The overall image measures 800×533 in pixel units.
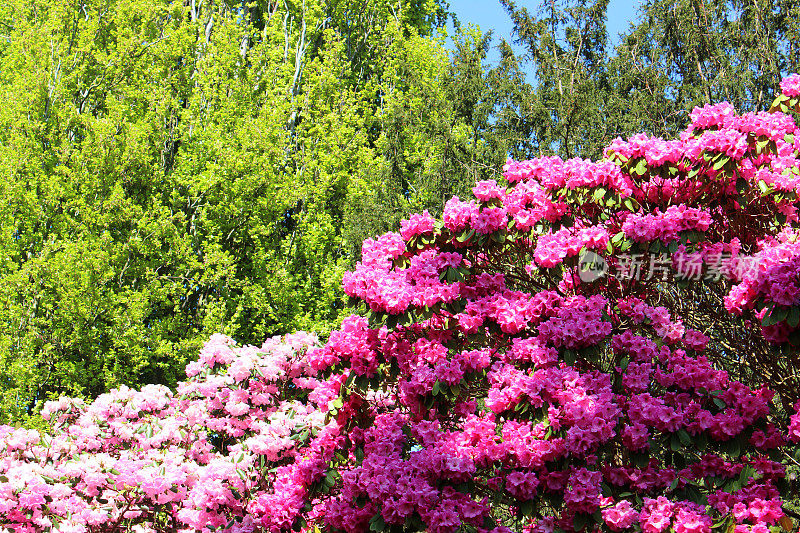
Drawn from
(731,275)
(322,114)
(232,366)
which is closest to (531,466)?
(731,275)

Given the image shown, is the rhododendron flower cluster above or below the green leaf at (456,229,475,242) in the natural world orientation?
below

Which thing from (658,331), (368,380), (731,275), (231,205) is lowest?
(368,380)

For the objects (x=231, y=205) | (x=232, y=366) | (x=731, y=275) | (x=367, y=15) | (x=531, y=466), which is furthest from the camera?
(x=367, y=15)

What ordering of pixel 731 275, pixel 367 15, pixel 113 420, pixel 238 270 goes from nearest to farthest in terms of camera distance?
pixel 731 275 < pixel 113 420 < pixel 238 270 < pixel 367 15

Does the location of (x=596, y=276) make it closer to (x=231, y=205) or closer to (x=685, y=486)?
(x=685, y=486)

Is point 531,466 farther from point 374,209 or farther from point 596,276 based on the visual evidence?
point 374,209

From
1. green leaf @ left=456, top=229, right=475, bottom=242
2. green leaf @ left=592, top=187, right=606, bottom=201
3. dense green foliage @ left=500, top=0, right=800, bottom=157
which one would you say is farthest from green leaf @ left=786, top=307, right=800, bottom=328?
dense green foliage @ left=500, top=0, right=800, bottom=157

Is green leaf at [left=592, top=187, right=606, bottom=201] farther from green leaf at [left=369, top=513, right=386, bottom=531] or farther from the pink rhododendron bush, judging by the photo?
green leaf at [left=369, top=513, right=386, bottom=531]

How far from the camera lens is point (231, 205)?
50.1ft

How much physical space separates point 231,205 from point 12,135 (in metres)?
4.39

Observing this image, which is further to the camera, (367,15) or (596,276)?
(367,15)

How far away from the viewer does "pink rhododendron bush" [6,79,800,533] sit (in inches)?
178

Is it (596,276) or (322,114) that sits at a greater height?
(322,114)

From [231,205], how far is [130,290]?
2719 millimetres
